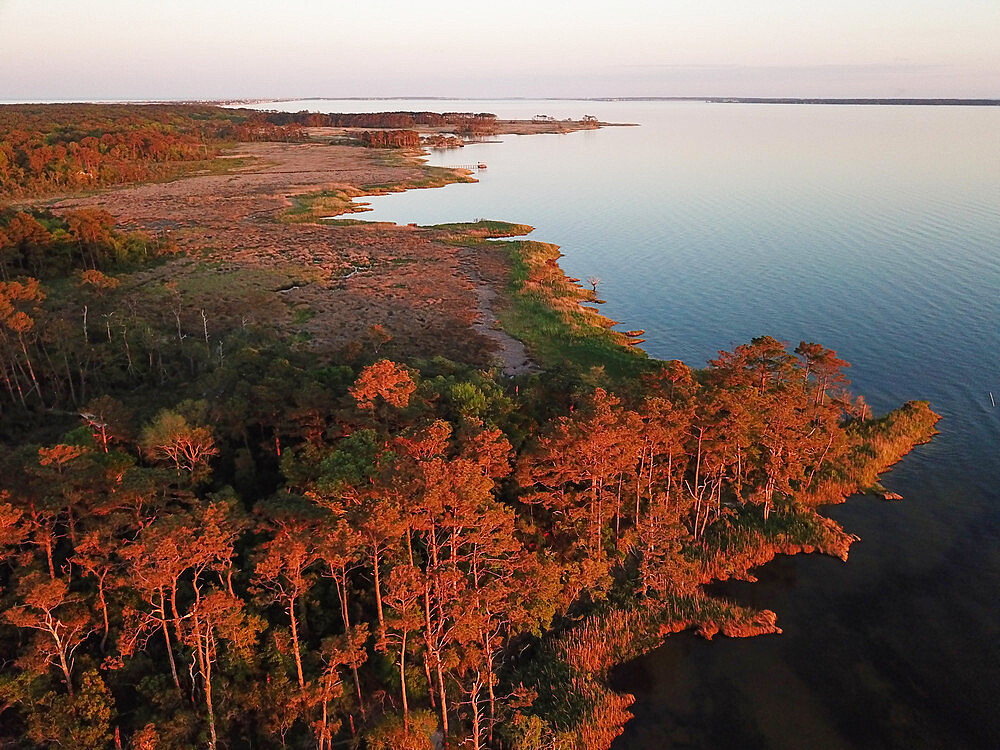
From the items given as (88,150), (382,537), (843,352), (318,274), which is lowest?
(843,352)

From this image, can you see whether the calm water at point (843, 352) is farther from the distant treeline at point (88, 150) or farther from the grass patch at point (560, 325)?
the distant treeline at point (88, 150)

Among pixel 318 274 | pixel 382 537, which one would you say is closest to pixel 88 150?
pixel 318 274

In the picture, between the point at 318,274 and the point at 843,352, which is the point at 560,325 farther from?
the point at 318,274

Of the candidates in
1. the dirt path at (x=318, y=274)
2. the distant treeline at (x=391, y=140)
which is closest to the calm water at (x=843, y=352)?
the dirt path at (x=318, y=274)

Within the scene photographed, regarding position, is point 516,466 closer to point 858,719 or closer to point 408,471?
point 408,471

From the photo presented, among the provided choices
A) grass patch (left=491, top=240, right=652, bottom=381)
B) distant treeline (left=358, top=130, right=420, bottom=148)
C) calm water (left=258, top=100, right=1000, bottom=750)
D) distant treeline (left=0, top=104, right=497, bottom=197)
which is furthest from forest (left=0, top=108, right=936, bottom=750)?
distant treeline (left=358, top=130, right=420, bottom=148)

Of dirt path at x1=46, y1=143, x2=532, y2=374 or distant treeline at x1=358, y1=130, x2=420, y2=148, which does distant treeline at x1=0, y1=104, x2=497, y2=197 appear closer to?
distant treeline at x1=358, y1=130, x2=420, y2=148

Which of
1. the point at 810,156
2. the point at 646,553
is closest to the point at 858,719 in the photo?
the point at 646,553
